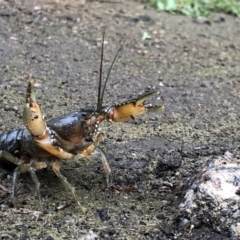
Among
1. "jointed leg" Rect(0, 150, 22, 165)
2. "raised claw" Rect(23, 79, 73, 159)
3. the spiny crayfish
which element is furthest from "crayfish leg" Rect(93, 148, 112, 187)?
"jointed leg" Rect(0, 150, 22, 165)

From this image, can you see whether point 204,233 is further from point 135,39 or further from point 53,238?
point 135,39

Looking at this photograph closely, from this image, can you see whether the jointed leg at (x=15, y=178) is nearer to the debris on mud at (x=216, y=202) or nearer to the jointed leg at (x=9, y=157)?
the jointed leg at (x=9, y=157)

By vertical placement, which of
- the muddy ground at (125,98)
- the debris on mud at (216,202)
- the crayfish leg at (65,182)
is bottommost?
the muddy ground at (125,98)

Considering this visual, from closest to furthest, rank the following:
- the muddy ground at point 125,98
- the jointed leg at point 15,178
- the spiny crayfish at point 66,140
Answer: the muddy ground at point 125,98, the jointed leg at point 15,178, the spiny crayfish at point 66,140

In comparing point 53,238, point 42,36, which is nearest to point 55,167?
point 53,238

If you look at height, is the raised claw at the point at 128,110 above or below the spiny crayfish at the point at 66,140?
above

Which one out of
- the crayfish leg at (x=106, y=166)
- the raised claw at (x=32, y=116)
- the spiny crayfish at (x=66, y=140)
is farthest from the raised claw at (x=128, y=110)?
the raised claw at (x=32, y=116)

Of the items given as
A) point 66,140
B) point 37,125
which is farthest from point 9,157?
point 37,125
